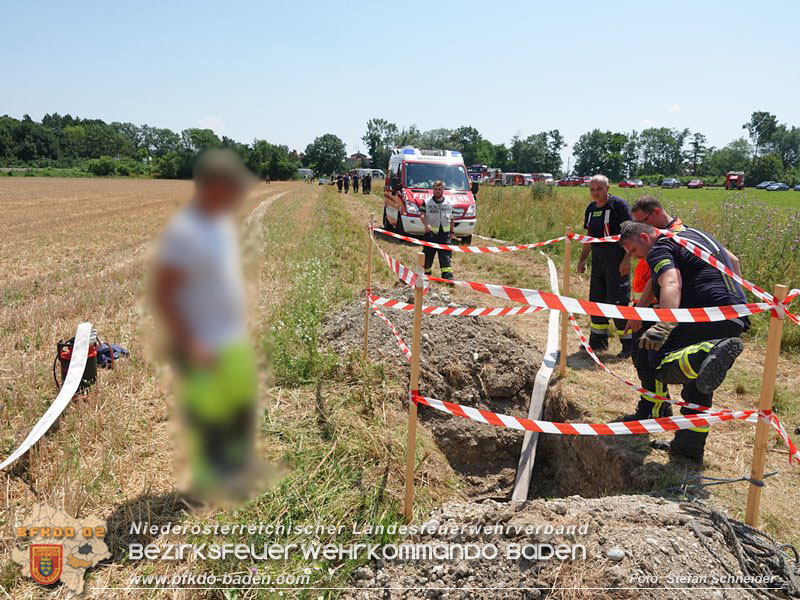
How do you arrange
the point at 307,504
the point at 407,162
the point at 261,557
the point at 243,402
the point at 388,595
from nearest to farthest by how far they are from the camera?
the point at 243,402 < the point at 261,557 < the point at 388,595 < the point at 307,504 < the point at 407,162

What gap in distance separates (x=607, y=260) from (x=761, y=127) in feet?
410

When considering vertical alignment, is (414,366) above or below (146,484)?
above

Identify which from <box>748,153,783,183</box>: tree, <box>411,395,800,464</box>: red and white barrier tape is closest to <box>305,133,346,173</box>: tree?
<box>411,395,800,464</box>: red and white barrier tape

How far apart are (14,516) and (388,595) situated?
6.99 ft

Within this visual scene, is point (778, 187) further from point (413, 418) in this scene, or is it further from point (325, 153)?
point (325, 153)

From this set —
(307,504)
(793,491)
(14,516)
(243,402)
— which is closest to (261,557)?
(307,504)

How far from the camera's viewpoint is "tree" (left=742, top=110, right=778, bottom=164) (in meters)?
106

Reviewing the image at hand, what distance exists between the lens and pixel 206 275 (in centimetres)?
34

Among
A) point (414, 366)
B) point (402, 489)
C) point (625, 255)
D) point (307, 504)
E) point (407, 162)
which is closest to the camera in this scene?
point (307, 504)

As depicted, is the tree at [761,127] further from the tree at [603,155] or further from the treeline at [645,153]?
the tree at [603,155]

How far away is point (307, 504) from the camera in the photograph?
3.36m

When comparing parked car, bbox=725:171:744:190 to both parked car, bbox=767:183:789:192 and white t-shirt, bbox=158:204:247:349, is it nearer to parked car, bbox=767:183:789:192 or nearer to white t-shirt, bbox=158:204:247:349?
parked car, bbox=767:183:789:192

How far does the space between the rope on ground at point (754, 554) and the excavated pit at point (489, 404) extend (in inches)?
42.1

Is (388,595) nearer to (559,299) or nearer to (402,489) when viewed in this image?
(402,489)
